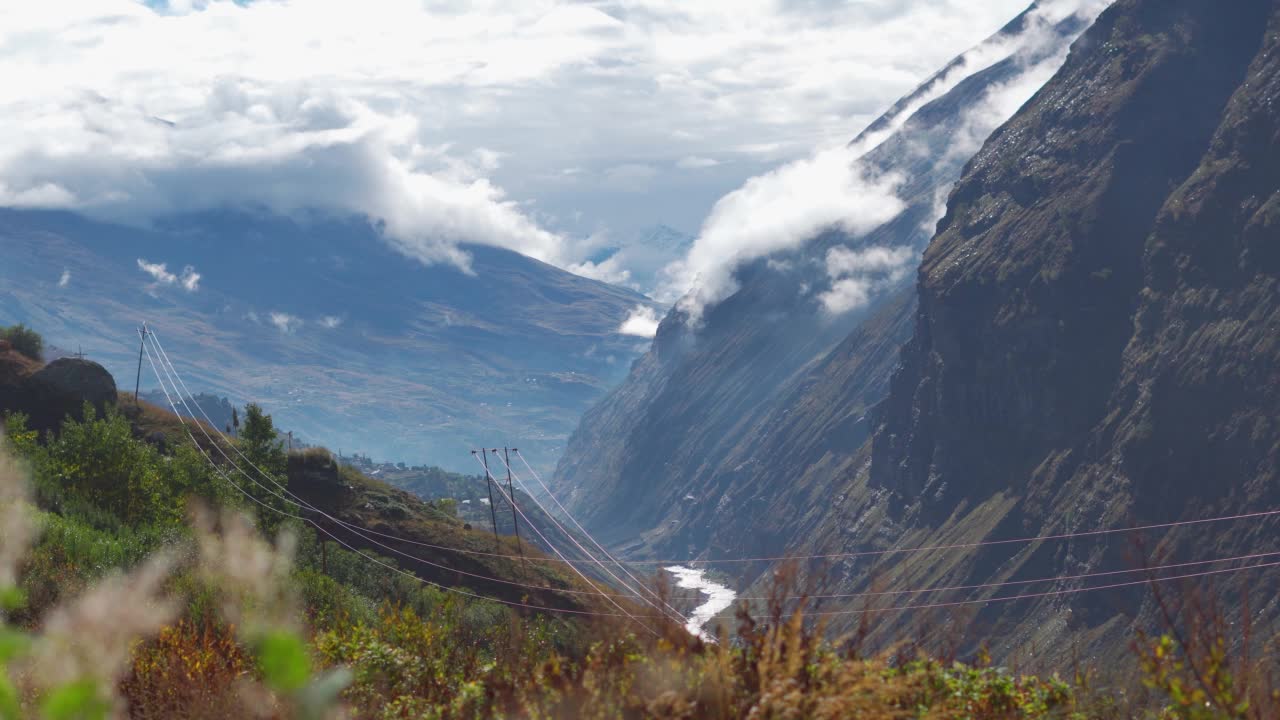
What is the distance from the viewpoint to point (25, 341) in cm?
12175

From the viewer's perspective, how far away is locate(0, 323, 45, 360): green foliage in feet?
394

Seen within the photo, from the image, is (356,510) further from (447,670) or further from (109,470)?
(447,670)

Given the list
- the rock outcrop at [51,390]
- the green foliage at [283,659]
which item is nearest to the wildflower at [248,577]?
the green foliage at [283,659]

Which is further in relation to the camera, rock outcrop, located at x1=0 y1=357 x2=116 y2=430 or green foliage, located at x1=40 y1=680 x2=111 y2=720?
rock outcrop, located at x1=0 y1=357 x2=116 y2=430

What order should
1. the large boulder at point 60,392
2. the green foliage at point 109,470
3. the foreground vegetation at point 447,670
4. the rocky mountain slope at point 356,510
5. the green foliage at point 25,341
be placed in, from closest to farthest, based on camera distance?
the foreground vegetation at point 447,670
the green foliage at point 109,470
the large boulder at point 60,392
the rocky mountain slope at point 356,510
the green foliage at point 25,341

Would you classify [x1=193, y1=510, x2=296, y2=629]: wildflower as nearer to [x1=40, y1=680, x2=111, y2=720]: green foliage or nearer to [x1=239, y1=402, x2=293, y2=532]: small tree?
[x1=40, y1=680, x2=111, y2=720]: green foliage

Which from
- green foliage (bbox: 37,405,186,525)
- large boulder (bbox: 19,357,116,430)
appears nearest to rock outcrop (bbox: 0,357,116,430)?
large boulder (bbox: 19,357,116,430)

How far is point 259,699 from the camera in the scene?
11.1m

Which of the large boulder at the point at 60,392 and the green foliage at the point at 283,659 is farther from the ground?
the large boulder at the point at 60,392

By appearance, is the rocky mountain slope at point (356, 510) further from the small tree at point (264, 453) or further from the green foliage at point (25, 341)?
the small tree at point (264, 453)

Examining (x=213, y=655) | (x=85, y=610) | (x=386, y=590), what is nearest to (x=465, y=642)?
(x=213, y=655)

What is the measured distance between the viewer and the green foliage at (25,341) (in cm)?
12005

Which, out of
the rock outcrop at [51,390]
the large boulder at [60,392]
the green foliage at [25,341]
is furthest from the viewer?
the green foliage at [25,341]

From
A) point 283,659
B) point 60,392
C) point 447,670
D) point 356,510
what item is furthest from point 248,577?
point 60,392
